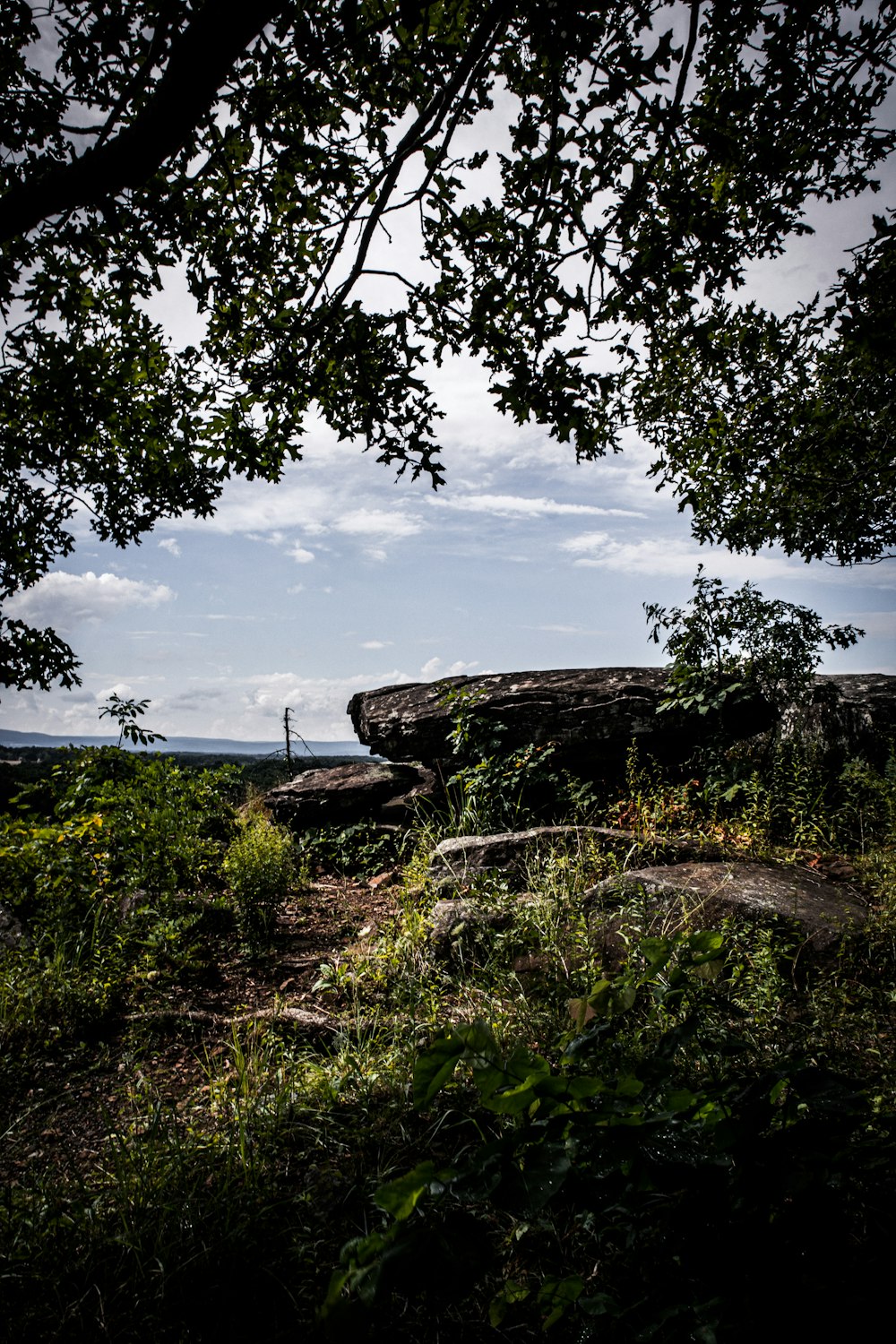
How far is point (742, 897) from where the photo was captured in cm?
445

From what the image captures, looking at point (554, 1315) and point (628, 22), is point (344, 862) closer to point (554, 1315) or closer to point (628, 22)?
point (554, 1315)

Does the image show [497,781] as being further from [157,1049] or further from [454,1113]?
[454,1113]

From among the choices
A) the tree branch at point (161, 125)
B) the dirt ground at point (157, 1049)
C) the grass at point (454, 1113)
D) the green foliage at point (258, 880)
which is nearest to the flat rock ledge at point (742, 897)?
the grass at point (454, 1113)

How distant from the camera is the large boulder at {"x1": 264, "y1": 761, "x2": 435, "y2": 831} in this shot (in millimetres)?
8750

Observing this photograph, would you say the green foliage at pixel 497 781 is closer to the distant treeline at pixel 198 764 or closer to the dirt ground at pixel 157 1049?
the dirt ground at pixel 157 1049

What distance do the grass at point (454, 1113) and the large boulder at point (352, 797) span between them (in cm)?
202

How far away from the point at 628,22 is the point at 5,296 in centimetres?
402

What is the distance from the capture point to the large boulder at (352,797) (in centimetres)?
875

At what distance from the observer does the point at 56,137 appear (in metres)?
3.66

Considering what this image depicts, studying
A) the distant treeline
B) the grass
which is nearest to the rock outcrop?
the grass

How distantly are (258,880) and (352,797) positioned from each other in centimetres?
227

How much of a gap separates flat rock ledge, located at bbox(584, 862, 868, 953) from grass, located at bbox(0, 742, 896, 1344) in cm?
15

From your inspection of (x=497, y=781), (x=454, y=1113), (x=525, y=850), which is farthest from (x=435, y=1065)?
(x=497, y=781)

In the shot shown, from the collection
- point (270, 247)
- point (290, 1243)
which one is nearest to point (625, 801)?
point (290, 1243)
